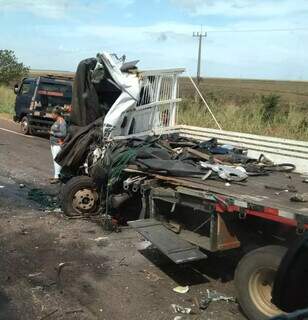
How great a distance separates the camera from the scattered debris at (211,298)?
17.5 ft

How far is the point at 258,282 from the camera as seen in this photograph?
493 cm

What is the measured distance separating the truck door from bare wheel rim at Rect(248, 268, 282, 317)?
16.9 m

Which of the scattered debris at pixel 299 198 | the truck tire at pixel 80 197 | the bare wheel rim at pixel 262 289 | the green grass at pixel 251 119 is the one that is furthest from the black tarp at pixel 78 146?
the green grass at pixel 251 119

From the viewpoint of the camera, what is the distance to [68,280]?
5.87 metres

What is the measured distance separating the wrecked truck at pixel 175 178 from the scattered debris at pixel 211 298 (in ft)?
1.32

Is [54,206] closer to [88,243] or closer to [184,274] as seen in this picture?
[88,243]

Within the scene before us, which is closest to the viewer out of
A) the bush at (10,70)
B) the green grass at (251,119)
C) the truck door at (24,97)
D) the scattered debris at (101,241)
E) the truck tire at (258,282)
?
the truck tire at (258,282)

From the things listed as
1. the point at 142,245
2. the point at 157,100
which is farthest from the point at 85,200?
the point at 157,100

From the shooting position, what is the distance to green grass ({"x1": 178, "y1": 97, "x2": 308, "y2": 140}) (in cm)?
1403

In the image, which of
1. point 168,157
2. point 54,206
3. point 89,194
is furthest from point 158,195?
point 54,206

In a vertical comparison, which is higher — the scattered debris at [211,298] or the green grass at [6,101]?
the scattered debris at [211,298]

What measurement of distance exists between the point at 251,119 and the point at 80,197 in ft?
27.3

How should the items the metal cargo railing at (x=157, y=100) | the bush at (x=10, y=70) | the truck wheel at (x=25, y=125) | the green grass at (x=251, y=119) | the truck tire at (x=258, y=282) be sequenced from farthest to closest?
the bush at (x=10, y=70), the truck wheel at (x=25, y=125), the green grass at (x=251, y=119), the metal cargo railing at (x=157, y=100), the truck tire at (x=258, y=282)

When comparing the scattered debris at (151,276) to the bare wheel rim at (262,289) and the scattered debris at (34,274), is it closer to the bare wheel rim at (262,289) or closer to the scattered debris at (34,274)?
the scattered debris at (34,274)
